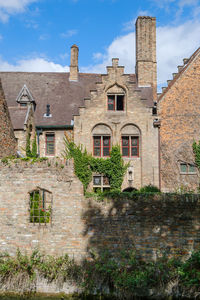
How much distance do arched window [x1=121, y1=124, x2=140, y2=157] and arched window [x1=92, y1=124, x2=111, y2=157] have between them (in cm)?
110

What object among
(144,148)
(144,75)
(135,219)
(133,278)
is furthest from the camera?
(144,75)

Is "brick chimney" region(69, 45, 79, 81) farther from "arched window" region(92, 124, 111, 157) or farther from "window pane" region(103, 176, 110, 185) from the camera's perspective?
"window pane" region(103, 176, 110, 185)

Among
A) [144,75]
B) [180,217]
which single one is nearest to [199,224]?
[180,217]

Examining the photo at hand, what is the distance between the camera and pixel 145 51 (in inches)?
947

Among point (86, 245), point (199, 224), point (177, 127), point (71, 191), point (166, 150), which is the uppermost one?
point (177, 127)

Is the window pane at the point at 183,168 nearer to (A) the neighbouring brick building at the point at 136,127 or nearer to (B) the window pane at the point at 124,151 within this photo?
(A) the neighbouring brick building at the point at 136,127

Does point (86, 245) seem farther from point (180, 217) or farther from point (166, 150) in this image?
point (166, 150)

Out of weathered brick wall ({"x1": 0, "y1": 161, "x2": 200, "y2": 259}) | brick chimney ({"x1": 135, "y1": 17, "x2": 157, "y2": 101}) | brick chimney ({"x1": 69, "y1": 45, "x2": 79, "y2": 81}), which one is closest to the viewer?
weathered brick wall ({"x1": 0, "y1": 161, "x2": 200, "y2": 259})

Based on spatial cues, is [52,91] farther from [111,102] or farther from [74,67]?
[111,102]

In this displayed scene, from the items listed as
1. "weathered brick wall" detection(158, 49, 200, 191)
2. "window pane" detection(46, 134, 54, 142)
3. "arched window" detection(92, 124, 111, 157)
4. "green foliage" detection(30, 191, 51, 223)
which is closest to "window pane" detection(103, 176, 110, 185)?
"arched window" detection(92, 124, 111, 157)

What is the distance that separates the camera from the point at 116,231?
398 inches

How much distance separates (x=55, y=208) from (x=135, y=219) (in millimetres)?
2963

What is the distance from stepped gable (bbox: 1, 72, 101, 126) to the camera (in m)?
22.3

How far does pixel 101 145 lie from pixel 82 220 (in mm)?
10490
